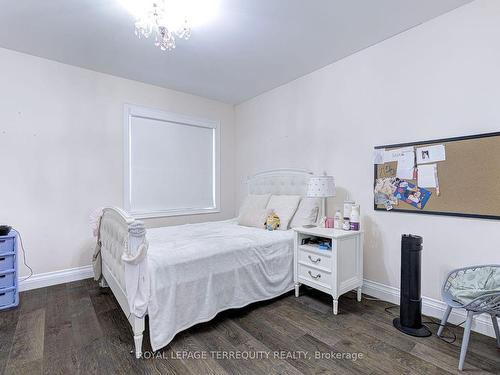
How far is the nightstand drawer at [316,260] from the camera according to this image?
2299 mm

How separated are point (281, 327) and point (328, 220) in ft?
3.71

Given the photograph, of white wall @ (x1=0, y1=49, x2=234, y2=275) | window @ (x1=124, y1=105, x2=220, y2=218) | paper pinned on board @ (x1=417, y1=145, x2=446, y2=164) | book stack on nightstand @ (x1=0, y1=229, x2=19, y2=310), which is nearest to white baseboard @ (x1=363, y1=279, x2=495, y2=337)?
paper pinned on board @ (x1=417, y1=145, x2=446, y2=164)

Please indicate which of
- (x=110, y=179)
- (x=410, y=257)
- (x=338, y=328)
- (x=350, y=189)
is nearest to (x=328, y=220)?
(x=350, y=189)

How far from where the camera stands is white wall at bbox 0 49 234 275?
270 centimetres

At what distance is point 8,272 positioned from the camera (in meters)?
2.38

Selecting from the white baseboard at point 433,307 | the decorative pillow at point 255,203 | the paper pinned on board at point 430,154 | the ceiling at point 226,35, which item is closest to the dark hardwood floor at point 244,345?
the white baseboard at point 433,307

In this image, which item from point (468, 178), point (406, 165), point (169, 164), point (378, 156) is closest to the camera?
point (468, 178)

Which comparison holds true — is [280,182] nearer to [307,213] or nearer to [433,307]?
[307,213]

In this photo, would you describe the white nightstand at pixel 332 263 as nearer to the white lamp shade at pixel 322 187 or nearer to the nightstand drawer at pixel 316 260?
the nightstand drawer at pixel 316 260

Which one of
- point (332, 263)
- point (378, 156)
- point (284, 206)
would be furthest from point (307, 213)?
point (378, 156)

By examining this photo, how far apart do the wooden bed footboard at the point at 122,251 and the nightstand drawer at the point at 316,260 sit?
151cm

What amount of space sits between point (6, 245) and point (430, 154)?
13.0 feet

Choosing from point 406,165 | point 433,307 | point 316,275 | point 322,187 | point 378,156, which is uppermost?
point 378,156

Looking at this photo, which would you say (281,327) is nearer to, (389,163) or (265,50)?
(389,163)
